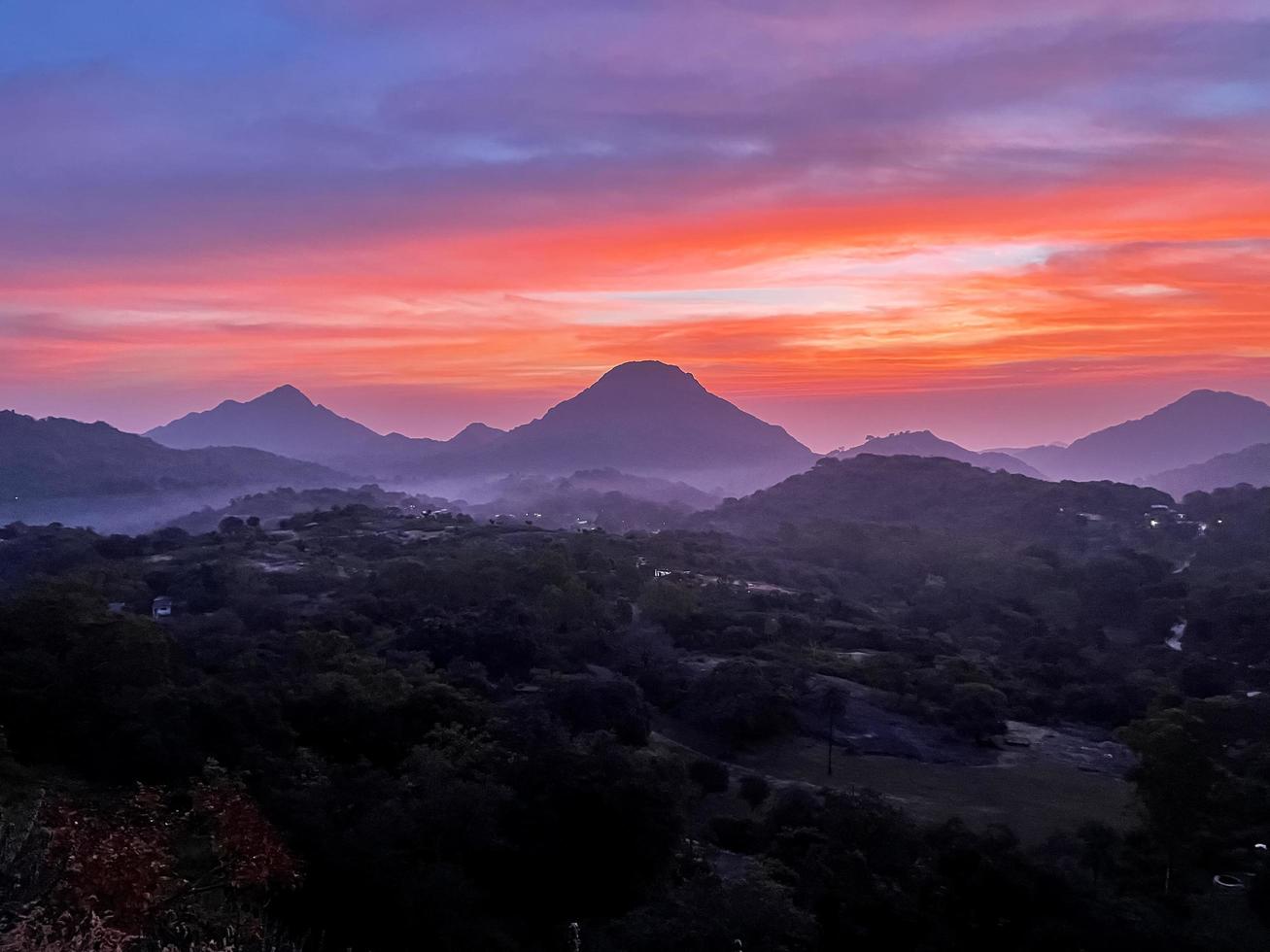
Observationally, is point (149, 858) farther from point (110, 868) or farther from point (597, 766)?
point (597, 766)

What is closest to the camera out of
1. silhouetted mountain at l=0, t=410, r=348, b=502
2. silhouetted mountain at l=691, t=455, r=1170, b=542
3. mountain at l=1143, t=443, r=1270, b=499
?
silhouetted mountain at l=691, t=455, r=1170, b=542

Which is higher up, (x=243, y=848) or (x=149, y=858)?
(x=149, y=858)

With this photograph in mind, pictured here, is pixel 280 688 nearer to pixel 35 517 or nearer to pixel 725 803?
pixel 725 803

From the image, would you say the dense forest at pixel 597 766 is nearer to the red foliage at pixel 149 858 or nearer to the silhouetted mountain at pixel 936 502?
the red foliage at pixel 149 858

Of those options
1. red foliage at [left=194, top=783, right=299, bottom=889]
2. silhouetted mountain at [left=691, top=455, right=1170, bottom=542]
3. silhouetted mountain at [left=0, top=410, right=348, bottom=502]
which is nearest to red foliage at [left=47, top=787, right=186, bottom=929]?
red foliage at [left=194, top=783, right=299, bottom=889]

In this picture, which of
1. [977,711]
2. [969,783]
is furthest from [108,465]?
[969,783]

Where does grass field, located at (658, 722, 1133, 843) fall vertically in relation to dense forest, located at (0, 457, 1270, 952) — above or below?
below

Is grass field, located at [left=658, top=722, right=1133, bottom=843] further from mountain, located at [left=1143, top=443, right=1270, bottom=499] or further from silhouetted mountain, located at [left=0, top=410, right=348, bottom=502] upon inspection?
mountain, located at [left=1143, top=443, right=1270, bottom=499]
